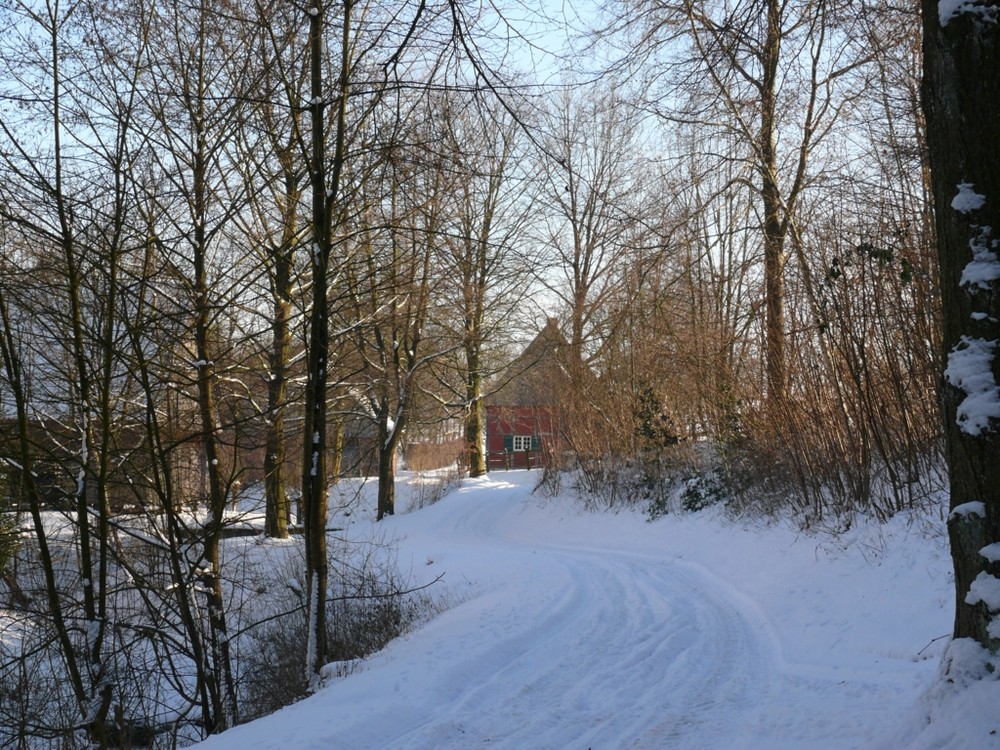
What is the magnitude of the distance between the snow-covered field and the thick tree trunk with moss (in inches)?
24.8

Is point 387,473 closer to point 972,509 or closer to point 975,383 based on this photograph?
point 972,509

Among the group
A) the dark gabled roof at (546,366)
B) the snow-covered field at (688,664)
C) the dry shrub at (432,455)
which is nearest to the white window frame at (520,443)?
the dry shrub at (432,455)

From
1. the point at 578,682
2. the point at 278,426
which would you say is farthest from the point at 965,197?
the point at 278,426

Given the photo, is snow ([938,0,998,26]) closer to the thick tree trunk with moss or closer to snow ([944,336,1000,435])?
the thick tree trunk with moss

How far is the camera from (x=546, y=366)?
27.1 m

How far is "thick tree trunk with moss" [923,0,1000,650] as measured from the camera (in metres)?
3.71

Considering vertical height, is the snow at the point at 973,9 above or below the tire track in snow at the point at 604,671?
above

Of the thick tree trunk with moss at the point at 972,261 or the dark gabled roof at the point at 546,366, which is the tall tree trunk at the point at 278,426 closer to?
the thick tree trunk with moss at the point at 972,261

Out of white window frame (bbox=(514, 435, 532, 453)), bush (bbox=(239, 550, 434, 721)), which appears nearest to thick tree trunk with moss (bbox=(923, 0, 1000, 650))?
bush (bbox=(239, 550, 434, 721))

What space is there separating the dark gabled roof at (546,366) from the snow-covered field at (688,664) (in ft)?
40.7

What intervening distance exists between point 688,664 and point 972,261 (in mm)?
4121

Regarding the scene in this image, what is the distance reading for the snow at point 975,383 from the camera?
369 centimetres

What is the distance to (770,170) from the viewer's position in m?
15.5

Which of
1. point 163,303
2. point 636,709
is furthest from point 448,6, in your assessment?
point 163,303
